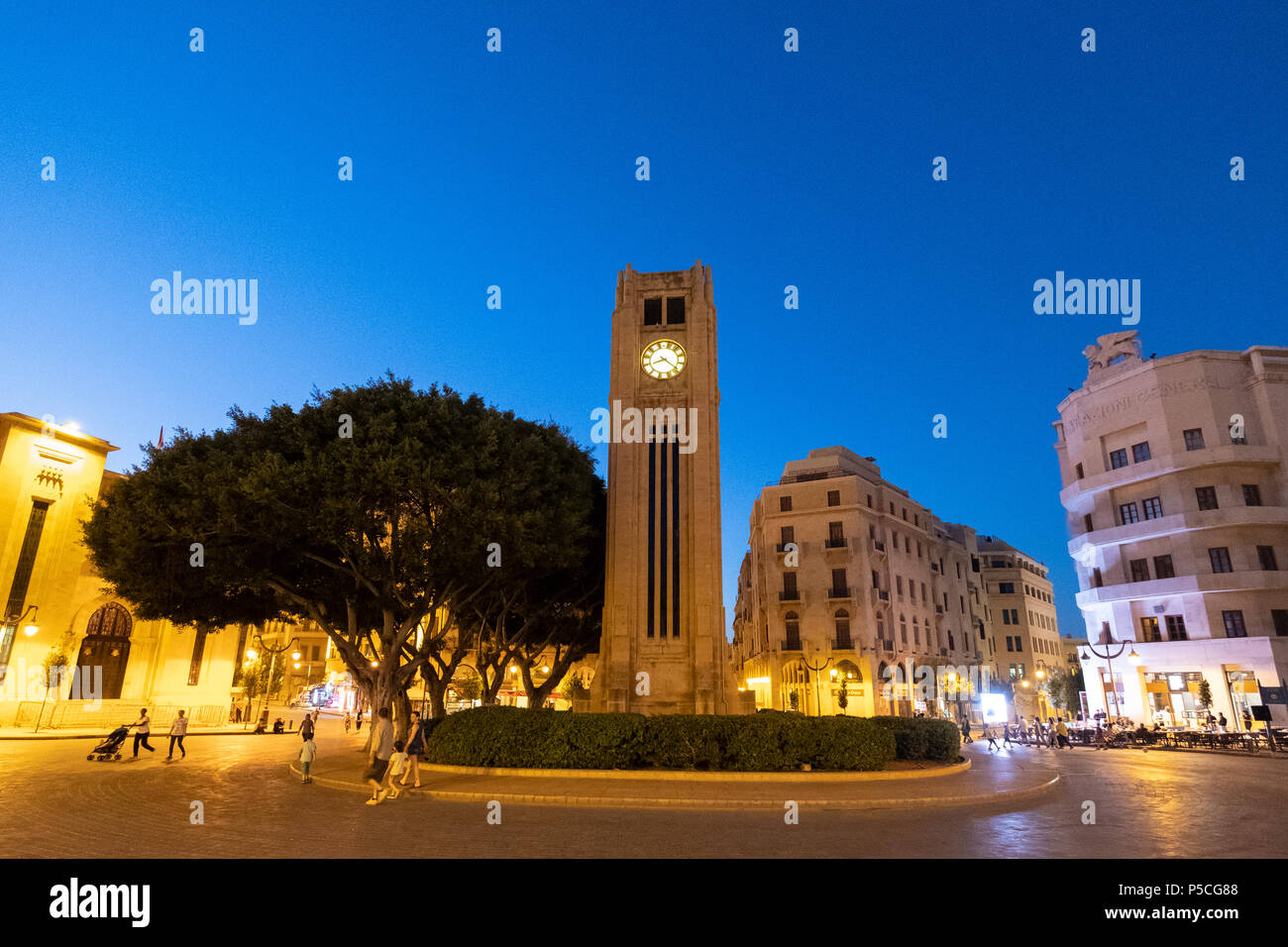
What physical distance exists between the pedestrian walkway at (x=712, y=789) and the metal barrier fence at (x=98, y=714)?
23976 millimetres

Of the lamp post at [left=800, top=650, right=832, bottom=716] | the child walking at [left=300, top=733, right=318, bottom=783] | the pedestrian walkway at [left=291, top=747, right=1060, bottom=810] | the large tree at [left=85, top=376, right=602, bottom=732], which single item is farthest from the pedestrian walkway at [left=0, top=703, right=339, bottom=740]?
the lamp post at [left=800, top=650, right=832, bottom=716]

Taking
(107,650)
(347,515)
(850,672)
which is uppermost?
(347,515)

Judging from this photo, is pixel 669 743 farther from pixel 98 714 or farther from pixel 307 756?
pixel 98 714

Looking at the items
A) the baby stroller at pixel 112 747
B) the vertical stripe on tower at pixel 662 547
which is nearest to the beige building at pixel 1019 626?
the vertical stripe on tower at pixel 662 547

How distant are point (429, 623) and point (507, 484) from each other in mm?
6137

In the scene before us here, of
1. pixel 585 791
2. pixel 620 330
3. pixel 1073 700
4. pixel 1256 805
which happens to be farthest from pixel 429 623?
pixel 1073 700

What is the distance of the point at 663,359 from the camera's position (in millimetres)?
34062

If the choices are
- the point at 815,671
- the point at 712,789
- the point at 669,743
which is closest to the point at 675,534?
the point at 669,743

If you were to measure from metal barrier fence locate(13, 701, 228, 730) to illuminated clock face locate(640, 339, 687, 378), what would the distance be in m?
30.9

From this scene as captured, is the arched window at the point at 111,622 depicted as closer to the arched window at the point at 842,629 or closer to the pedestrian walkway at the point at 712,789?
the pedestrian walkway at the point at 712,789

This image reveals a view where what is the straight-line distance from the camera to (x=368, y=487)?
794 inches

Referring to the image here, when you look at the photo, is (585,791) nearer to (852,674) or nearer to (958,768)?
(958,768)

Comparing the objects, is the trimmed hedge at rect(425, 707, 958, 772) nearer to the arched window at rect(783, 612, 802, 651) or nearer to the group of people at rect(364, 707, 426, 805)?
the group of people at rect(364, 707, 426, 805)

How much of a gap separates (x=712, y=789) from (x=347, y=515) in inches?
496
